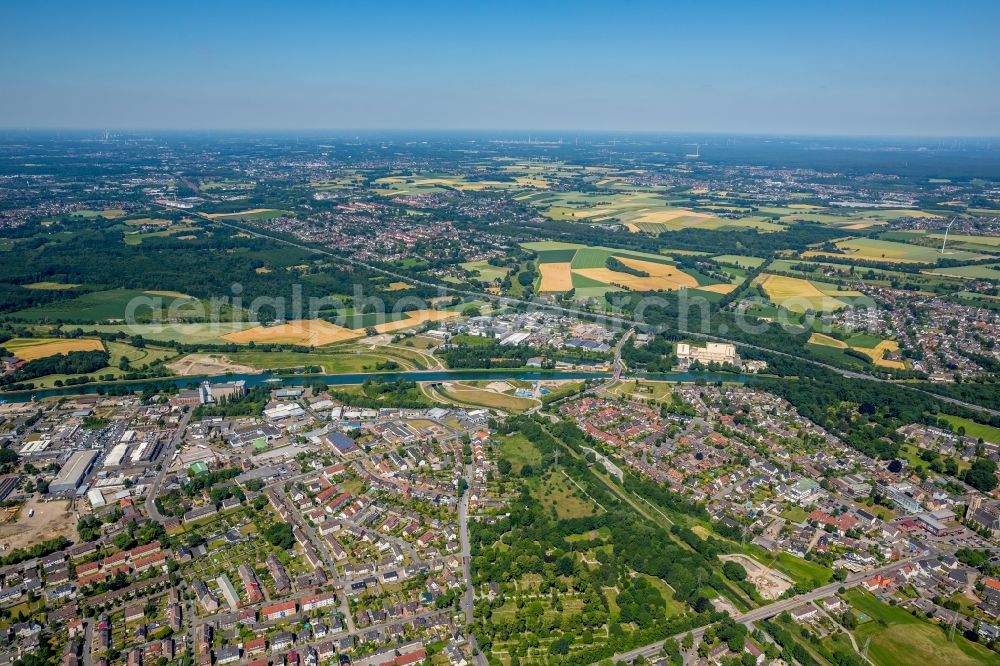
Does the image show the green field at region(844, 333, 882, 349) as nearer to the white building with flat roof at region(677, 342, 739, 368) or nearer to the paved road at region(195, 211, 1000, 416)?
the paved road at region(195, 211, 1000, 416)

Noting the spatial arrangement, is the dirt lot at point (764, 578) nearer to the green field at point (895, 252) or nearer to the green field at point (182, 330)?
the green field at point (182, 330)

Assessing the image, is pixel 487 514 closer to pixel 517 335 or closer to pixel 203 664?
pixel 203 664

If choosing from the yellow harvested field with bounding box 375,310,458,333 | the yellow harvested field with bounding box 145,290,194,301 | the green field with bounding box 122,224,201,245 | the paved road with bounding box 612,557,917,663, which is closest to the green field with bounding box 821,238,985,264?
the yellow harvested field with bounding box 375,310,458,333

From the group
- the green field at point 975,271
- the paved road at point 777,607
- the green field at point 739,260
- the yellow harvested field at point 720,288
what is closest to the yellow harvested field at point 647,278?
the yellow harvested field at point 720,288

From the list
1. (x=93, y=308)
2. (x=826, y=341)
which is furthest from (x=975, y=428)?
(x=93, y=308)

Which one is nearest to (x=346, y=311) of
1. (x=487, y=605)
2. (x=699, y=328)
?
(x=699, y=328)

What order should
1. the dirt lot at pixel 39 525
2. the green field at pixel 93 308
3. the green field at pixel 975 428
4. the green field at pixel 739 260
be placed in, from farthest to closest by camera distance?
the green field at pixel 739 260
the green field at pixel 93 308
the green field at pixel 975 428
the dirt lot at pixel 39 525
